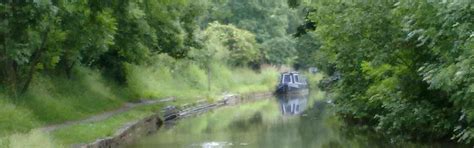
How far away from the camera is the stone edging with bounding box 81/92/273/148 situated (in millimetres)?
21364

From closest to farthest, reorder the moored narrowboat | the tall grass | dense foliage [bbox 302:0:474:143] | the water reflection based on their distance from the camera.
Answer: dense foliage [bbox 302:0:474:143] → the water reflection → the tall grass → the moored narrowboat

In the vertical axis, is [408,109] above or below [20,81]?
below

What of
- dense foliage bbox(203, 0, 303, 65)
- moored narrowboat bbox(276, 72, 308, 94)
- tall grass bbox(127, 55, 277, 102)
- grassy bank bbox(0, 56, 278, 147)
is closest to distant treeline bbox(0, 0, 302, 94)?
grassy bank bbox(0, 56, 278, 147)

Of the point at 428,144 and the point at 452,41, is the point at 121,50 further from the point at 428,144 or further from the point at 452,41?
the point at 452,41

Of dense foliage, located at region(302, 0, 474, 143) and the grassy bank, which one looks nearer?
dense foliage, located at region(302, 0, 474, 143)

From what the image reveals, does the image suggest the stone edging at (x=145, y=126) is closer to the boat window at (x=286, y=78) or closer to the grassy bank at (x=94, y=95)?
the grassy bank at (x=94, y=95)

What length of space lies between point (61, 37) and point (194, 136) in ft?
23.5

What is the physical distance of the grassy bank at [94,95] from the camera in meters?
19.5

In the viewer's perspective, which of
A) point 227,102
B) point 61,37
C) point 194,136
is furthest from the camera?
point 227,102

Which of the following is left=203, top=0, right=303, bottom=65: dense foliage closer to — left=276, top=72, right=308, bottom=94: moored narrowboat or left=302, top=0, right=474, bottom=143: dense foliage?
left=276, top=72, right=308, bottom=94: moored narrowboat

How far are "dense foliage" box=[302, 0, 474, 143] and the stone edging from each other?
7.70 m

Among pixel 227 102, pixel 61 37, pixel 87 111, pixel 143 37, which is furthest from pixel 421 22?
pixel 227 102

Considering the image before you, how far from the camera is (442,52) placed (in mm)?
14008

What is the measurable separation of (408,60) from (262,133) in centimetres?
1007
